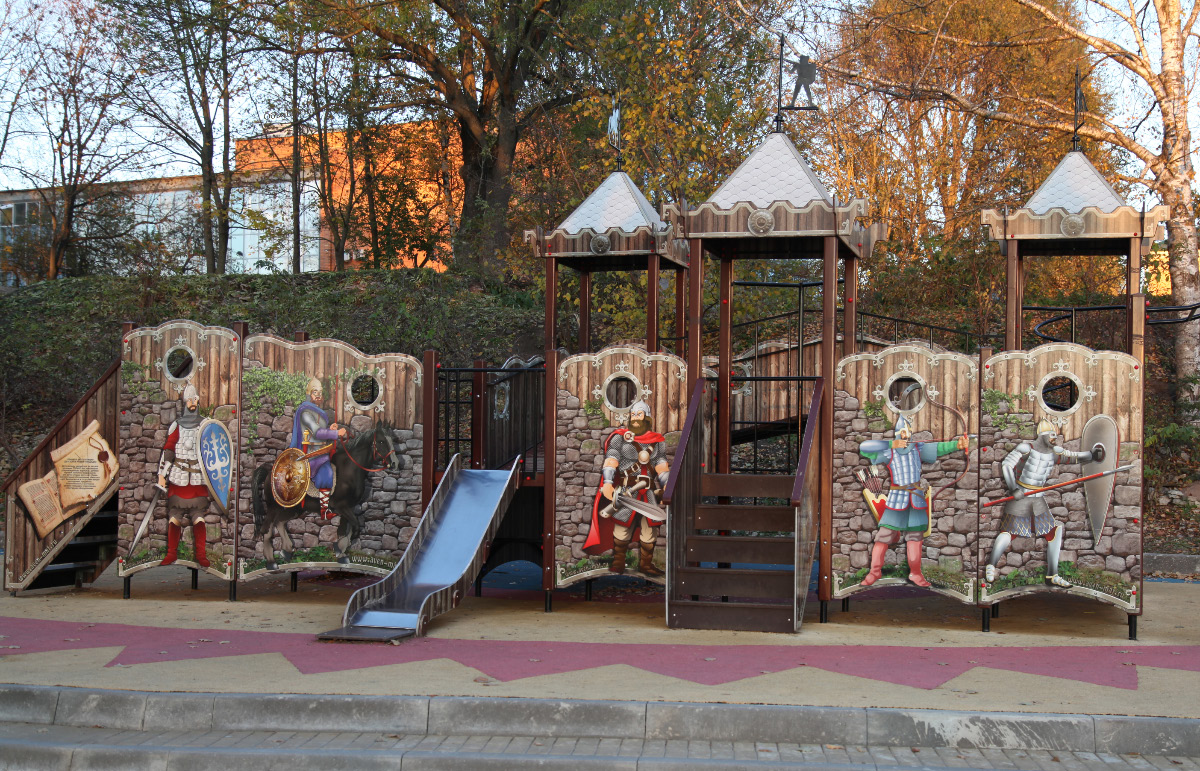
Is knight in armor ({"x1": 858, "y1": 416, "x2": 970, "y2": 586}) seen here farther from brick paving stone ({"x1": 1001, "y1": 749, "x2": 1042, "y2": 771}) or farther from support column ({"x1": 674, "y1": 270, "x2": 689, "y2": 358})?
support column ({"x1": 674, "y1": 270, "x2": 689, "y2": 358})

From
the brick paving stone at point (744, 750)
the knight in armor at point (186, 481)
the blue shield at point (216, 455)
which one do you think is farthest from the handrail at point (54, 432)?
the brick paving stone at point (744, 750)

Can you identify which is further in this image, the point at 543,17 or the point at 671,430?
the point at 543,17

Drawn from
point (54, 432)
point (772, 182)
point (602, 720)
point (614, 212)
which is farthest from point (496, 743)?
point (54, 432)

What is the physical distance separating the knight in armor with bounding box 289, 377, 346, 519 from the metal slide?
4.48ft

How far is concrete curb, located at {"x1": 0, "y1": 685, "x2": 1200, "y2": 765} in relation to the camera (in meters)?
6.45

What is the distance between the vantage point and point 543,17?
2420cm

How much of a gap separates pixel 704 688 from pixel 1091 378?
4957 mm

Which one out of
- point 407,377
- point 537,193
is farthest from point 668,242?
point 537,193

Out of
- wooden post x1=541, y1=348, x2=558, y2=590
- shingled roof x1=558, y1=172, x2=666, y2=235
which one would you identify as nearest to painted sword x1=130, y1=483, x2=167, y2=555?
wooden post x1=541, y1=348, x2=558, y2=590

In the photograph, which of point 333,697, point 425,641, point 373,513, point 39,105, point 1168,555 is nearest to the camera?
point 333,697

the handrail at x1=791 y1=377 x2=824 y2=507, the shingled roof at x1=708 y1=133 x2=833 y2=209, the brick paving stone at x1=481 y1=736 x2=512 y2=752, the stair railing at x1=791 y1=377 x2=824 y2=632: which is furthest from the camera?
the shingled roof at x1=708 y1=133 x2=833 y2=209

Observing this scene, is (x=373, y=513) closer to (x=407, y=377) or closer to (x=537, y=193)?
(x=407, y=377)

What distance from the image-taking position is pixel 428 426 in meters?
11.4

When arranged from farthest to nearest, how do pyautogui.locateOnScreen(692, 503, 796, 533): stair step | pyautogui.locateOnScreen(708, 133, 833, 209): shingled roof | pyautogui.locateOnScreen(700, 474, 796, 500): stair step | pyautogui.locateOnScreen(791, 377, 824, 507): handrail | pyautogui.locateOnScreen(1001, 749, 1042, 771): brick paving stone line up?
pyautogui.locateOnScreen(708, 133, 833, 209): shingled roof < pyautogui.locateOnScreen(700, 474, 796, 500): stair step < pyautogui.locateOnScreen(692, 503, 796, 533): stair step < pyautogui.locateOnScreen(791, 377, 824, 507): handrail < pyautogui.locateOnScreen(1001, 749, 1042, 771): brick paving stone
